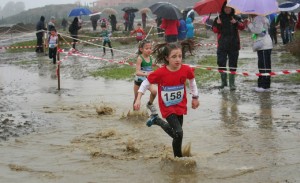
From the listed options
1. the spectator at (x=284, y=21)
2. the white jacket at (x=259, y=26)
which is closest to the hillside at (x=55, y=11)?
the spectator at (x=284, y=21)

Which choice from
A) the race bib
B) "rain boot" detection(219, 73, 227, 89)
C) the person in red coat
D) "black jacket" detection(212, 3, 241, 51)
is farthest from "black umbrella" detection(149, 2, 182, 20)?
the race bib

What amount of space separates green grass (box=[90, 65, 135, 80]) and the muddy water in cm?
274

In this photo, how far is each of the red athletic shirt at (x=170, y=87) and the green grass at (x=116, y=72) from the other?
8.71 meters

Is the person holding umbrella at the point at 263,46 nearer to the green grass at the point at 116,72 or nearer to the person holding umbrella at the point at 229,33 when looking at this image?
the person holding umbrella at the point at 229,33

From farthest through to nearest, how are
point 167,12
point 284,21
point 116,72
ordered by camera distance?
point 284,21 < point 167,12 < point 116,72

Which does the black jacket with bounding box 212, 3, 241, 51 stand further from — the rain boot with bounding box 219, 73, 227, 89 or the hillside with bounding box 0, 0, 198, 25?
the hillside with bounding box 0, 0, 198, 25

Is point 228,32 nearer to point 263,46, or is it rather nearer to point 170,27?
point 263,46

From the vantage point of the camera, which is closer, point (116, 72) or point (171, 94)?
point (171, 94)

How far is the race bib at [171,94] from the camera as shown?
6375mm

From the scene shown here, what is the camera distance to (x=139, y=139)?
777 cm

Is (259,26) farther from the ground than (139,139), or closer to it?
farther from the ground

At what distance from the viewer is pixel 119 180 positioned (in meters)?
5.77

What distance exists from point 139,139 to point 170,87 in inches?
65.1

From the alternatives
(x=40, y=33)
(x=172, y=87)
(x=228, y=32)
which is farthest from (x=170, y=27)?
(x=172, y=87)
